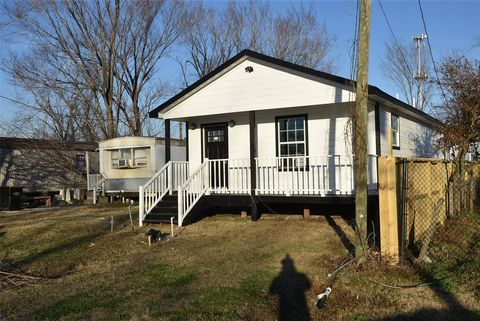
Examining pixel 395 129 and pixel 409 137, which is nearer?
pixel 395 129

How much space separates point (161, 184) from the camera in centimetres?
1315

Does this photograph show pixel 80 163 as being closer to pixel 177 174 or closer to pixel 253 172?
pixel 177 174

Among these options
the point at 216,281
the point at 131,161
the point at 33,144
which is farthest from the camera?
the point at 33,144

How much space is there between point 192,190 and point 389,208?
273 inches

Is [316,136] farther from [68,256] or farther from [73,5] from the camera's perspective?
[73,5]

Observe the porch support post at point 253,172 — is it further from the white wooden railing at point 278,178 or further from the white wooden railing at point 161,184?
the white wooden railing at point 161,184

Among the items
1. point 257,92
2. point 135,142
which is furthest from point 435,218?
point 135,142

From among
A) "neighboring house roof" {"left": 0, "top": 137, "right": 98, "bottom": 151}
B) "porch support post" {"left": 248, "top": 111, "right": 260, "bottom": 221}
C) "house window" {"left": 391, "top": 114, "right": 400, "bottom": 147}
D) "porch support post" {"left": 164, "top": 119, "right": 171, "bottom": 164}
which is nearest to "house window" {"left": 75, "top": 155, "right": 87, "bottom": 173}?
"neighboring house roof" {"left": 0, "top": 137, "right": 98, "bottom": 151}

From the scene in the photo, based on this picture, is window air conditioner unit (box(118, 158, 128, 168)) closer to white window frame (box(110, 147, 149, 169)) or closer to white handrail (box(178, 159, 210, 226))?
white window frame (box(110, 147, 149, 169))

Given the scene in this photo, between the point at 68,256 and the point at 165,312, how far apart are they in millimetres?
4341

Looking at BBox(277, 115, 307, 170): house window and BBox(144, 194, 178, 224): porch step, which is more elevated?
BBox(277, 115, 307, 170): house window

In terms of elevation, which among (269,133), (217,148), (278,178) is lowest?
(278,178)

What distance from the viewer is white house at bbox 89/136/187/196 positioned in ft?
71.4

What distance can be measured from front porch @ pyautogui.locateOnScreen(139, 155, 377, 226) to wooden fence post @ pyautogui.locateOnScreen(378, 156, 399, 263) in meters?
4.40
